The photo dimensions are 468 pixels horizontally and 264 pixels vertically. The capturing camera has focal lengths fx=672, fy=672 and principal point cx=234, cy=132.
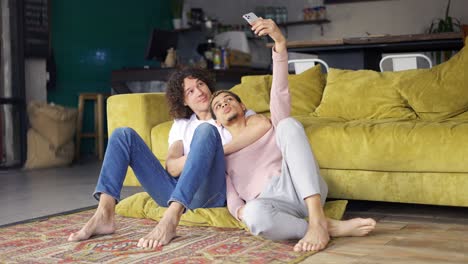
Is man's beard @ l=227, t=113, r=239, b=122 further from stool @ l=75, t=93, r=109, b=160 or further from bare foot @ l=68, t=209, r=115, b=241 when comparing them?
stool @ l=75, t=93, r=109, b=160

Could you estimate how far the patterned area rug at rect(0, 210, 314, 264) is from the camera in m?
2.47

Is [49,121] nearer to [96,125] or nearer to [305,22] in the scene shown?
[96,125]

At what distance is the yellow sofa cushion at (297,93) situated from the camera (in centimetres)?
439

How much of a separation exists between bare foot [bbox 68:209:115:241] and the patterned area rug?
1.1 inches

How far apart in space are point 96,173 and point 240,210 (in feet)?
11.0

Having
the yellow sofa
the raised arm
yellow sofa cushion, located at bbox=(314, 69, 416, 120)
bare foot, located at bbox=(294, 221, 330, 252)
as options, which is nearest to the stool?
the yellow sofa

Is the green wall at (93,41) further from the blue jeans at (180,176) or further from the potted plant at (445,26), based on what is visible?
the blue jeans at (180,176)

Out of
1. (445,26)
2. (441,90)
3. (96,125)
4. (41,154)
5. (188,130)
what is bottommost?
(41,154)

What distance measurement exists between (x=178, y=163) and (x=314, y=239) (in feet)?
2.49

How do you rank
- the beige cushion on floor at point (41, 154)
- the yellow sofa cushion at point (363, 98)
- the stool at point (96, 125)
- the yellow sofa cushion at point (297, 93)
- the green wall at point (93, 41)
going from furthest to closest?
the green wall at point (93, 41)
the stool at point (96, 125)
the beige cushion on floor at point (41, 154)
the yellow sofa cushion at point (297, 93)
the yellow sofa cushion at point (363, 98)

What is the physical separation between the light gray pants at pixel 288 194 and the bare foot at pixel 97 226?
65 centimetres

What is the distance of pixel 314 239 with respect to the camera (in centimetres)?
248

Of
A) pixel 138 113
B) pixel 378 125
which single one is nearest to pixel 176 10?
pixel 138 113

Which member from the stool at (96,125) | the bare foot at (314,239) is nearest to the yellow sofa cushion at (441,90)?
the bare foot at (314,239)
